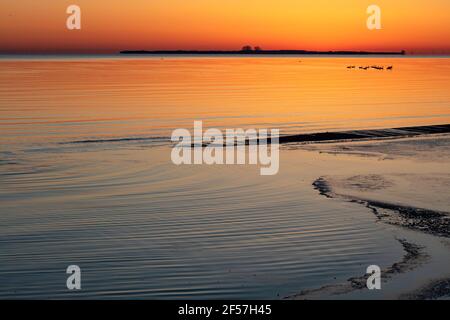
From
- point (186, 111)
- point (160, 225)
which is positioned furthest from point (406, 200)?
point (186, 111)

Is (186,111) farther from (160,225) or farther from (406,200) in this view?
(160,225)

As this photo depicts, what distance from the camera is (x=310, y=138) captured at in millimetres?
26641

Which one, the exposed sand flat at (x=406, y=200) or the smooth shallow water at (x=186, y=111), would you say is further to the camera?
the smooth shallow water at (x=186, y=111)

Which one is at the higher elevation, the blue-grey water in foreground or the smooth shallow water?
the smooth shallow water

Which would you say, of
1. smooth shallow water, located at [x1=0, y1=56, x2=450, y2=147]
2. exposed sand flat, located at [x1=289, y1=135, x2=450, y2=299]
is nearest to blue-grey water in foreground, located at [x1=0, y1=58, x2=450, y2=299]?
exposed sand flat, located at [x1=289, y1=135, x2=450, y2=299]

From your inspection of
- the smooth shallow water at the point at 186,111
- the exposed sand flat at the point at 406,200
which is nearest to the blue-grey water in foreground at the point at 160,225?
the exposed sand flat at the point at 406,200

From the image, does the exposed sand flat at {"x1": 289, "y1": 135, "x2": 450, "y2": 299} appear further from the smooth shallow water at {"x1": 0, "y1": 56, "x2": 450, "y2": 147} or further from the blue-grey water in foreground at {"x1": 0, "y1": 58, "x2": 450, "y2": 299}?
the smooth shallow water at {"x1": 0, "y1": 56, "x2": 450, "y2": 147}

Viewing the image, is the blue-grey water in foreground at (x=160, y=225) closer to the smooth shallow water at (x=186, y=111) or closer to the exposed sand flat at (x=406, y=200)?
the exposed sand flat at (x=406, y=200)

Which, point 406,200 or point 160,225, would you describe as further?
point 406,200

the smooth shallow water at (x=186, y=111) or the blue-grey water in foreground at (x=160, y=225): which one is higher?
the smooth shallow water at (x=186, y=111)

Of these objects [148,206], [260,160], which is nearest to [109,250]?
[148,206]

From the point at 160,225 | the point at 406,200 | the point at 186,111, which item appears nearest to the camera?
the point at 160,225

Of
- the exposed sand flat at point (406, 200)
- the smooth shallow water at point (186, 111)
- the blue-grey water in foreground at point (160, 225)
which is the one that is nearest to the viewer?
the exposed sand flat at point (406, 200)
